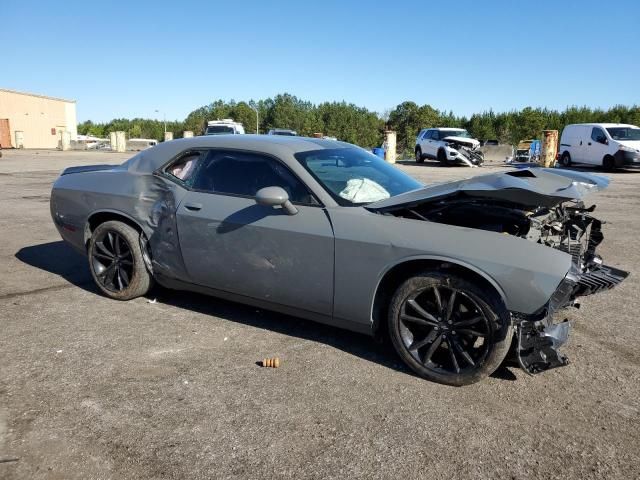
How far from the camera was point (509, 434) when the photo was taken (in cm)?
270

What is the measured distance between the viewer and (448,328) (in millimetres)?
3191

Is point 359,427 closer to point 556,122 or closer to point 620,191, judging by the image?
point 620,191

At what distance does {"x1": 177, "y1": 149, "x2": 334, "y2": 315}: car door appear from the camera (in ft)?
11.6

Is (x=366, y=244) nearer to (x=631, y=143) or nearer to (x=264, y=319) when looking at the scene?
(x=264, y=319)

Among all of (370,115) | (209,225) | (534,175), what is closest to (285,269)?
(209,225)

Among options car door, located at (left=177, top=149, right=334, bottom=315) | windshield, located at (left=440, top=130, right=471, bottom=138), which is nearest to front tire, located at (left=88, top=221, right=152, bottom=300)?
car door, located at (left=177, top=149, right=334, bottom=315)

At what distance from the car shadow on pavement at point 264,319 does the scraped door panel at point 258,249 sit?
15.8 inches

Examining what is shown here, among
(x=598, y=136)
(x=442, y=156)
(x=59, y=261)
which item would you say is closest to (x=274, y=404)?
(x=59, y=261)

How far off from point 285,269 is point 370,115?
3528 inches

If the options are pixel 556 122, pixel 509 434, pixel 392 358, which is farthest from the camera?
pixel 556 122

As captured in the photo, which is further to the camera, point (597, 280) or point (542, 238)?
point (542, 238)

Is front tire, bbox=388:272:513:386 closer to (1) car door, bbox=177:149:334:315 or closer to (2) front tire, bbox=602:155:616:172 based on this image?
(1) car door, bbox=177:149:334:315

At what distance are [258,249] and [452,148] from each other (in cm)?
2201

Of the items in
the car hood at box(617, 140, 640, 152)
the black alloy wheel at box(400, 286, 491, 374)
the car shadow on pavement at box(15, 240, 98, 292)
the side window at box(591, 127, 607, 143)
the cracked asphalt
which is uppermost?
the side window at box(591, 127, 607, 143)
